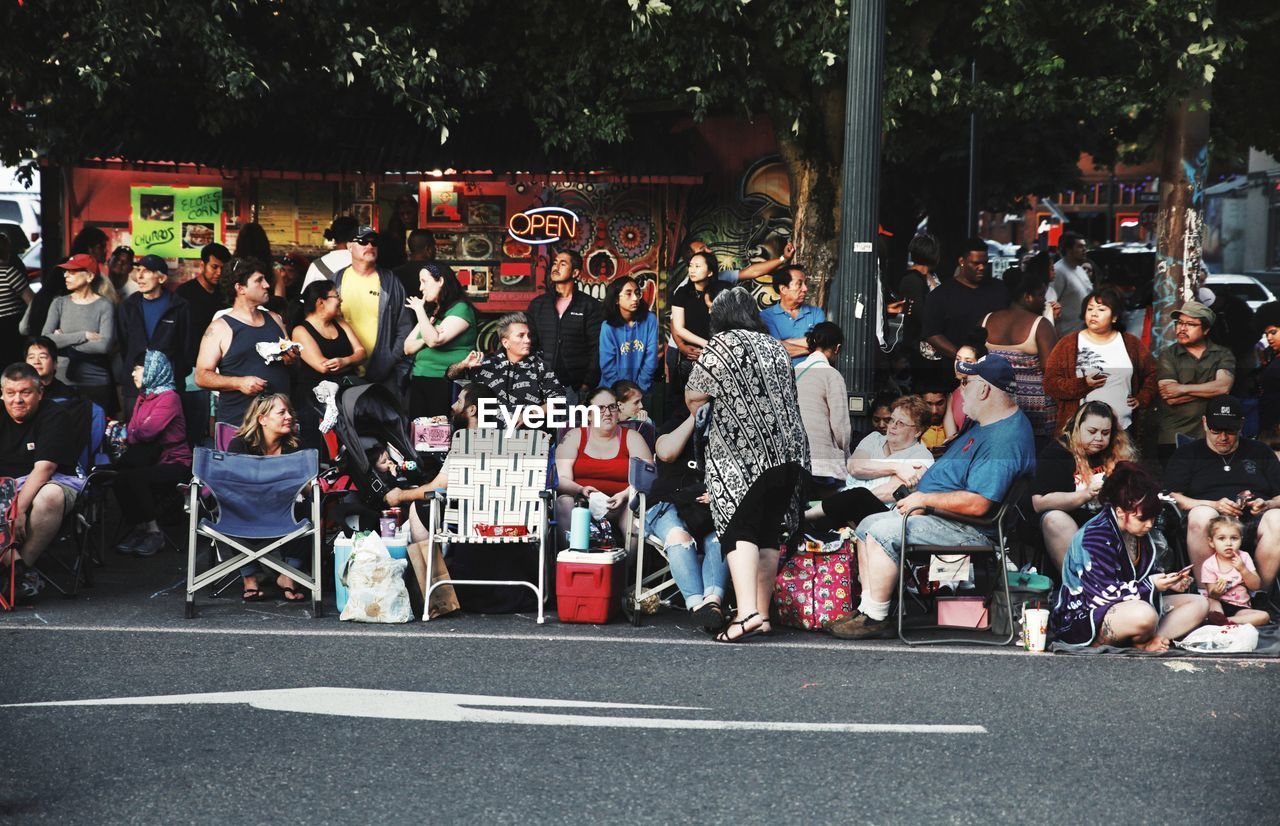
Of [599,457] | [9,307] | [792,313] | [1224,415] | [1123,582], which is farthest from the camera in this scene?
[9,307]

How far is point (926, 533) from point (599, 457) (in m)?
2.21

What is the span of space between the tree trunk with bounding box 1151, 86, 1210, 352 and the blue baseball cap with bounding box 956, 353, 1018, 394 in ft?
19.3

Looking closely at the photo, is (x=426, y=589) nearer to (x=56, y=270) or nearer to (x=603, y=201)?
(x=56, y=270)

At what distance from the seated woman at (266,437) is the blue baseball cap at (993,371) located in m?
4.01

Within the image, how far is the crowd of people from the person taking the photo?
8391 millimetres

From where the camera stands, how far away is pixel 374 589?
8.80 metres

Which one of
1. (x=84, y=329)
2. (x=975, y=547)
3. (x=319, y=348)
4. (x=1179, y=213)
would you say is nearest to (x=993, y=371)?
(x=975, y=547)

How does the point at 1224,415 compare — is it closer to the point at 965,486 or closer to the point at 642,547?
the point at 965,486

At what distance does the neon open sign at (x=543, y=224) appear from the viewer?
1622 cm

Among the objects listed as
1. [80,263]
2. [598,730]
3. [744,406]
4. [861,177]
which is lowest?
[598,730]

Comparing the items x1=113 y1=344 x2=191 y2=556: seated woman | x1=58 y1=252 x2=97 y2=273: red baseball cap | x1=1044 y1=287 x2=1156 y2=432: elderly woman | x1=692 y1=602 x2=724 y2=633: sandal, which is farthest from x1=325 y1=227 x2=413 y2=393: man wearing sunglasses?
x1=1044 y1=287 x2=1156 y2=432: elderly woman

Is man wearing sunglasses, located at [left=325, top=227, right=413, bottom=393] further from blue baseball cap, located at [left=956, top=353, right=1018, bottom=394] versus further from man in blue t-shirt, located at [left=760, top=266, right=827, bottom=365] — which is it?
blue baseball cap, located at [left=956, top=353, right=1018, bottom=394]

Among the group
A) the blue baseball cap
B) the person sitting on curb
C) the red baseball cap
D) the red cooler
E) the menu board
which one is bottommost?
the red cooler

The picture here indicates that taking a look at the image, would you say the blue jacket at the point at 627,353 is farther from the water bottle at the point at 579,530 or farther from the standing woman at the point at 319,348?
the water bottle at the point at 579,530
